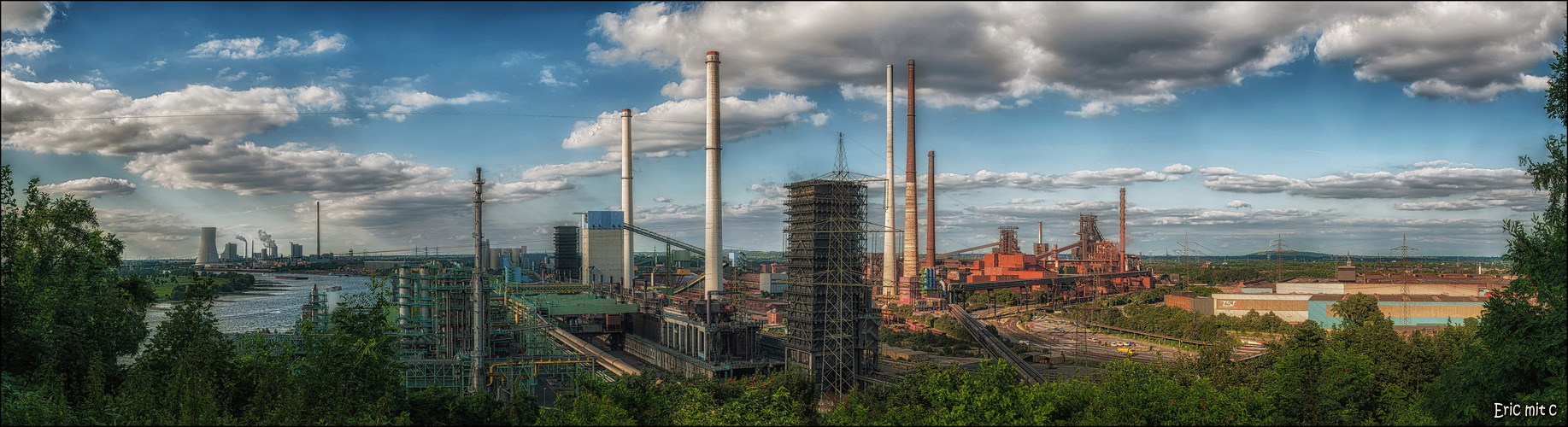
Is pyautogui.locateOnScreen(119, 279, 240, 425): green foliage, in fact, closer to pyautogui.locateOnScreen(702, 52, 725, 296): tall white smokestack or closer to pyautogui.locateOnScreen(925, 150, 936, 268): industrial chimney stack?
pyautogui.locateOnScreen(702, 52, 725, 296): tall white smokestack

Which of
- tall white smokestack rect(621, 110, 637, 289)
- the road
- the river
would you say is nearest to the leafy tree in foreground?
the road

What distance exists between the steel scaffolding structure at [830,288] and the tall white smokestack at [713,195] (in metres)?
19.1

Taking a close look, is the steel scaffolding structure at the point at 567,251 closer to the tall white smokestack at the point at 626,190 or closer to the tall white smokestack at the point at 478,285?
the tall white smokestack at the point at 626,190

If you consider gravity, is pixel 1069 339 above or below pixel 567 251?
below

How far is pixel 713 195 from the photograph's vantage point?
182 feet

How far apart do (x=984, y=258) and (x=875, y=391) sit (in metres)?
75.0

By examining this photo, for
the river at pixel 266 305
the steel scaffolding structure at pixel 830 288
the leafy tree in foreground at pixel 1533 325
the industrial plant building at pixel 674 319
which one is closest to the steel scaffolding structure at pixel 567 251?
the river at pixel 266 305

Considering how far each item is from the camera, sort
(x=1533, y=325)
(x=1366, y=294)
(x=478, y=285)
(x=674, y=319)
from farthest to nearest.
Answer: (x=1366, y=294)
(x=674, y=319)
(x=478, y=285)
(x=1533, y=325)

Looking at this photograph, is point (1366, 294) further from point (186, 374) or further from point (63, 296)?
point (63, 296)

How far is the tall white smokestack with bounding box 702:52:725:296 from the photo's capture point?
5484cm

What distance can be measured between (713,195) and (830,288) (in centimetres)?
2176

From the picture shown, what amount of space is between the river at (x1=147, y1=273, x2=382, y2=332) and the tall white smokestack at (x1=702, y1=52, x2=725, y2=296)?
71.9 feet

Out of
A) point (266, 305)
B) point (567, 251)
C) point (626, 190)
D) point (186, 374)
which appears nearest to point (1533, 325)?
point (186, 374)

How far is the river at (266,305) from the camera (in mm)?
63250
